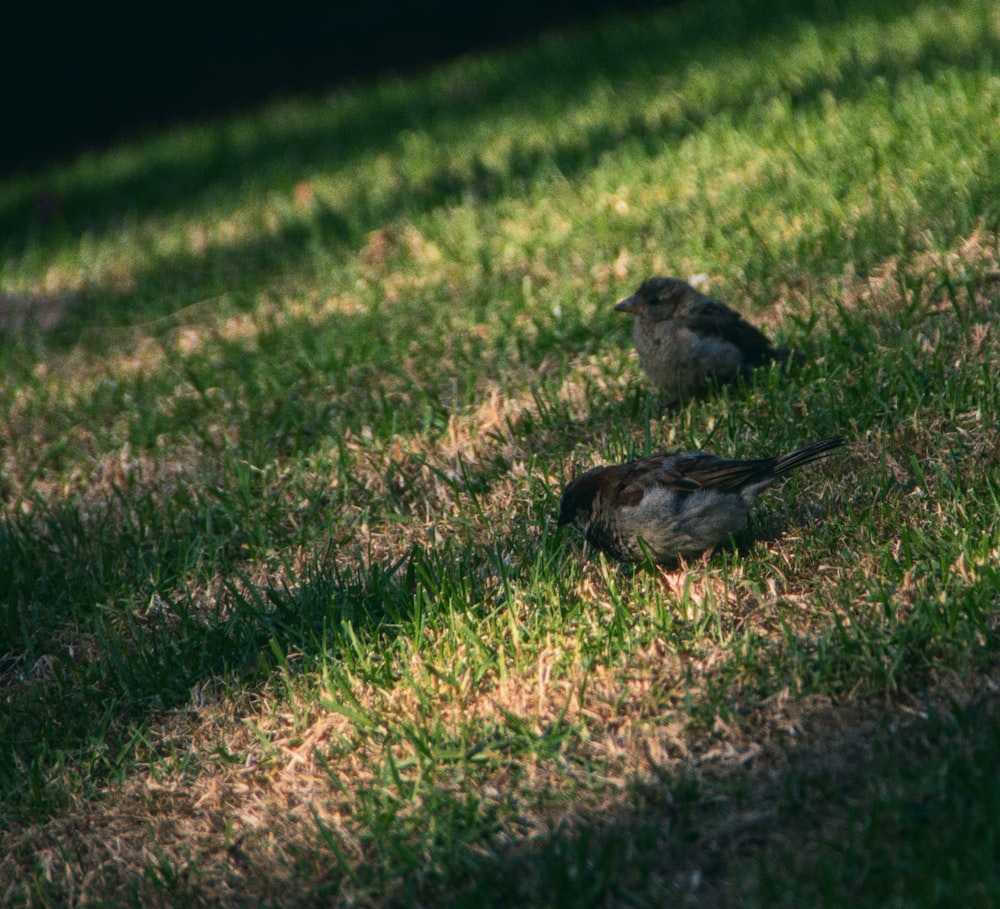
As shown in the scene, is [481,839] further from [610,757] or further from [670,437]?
[670,437]

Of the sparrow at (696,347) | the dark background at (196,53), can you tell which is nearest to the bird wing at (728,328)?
the sparrow at (696,347)

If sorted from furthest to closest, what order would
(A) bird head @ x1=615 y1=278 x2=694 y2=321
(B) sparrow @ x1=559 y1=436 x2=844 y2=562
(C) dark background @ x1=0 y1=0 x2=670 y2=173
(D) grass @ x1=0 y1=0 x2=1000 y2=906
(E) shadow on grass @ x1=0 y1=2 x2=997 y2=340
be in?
(C) dark background @ x1=0 y1=0 x2=670 y2=173 < (E) shadow on grass @ x1=0 y1=2 x2=997 y2=340 < (A) bird head @ x1=615 y1=278 x2=694 y2=321 < (B) sparrow @ x1=559 y1=436 x2=844 y2=562 < (D) grass @ x1=0 y1=0 x2=1000 y2=906

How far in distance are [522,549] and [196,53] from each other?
12.4 meters

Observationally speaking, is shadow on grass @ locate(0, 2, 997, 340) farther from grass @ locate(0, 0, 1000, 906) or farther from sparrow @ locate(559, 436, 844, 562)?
sparrow @ locate(559, 436, 844, 562)

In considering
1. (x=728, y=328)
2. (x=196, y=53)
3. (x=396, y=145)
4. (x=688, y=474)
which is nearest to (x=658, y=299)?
(x=728, y=328)

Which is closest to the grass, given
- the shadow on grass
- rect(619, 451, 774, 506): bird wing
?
the shadow on grass

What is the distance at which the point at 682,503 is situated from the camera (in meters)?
3.56

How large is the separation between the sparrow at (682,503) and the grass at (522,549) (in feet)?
0.41

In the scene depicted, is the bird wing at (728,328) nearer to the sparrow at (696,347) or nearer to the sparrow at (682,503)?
the sparrow at (696,347)

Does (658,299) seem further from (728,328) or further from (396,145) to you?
(396,145)

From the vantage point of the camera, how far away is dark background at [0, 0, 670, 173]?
45.8 feet

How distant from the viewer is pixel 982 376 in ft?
13.6

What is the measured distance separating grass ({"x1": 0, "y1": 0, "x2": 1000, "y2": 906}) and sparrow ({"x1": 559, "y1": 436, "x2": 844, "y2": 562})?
0.12 metres

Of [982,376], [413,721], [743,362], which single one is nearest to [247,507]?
[413,721]
